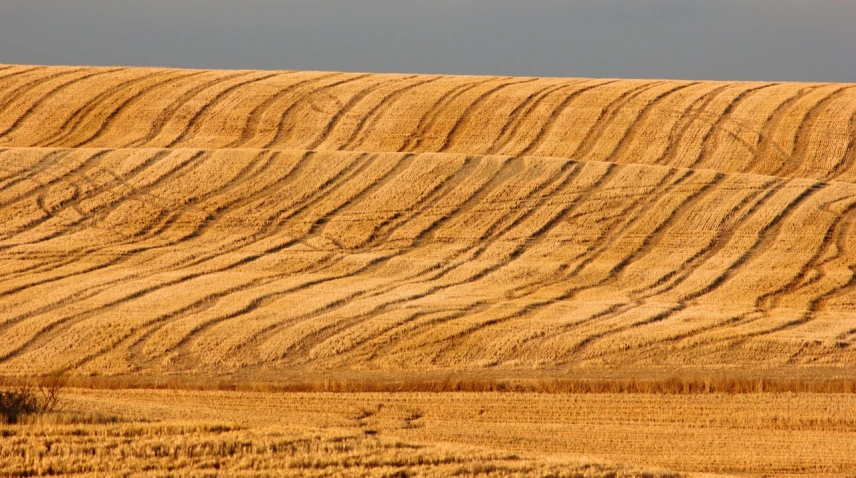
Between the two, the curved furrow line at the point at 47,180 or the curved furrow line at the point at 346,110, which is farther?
the curved furrow line at the point at 346,110

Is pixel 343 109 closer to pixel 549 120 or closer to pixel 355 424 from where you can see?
pixel 549 120

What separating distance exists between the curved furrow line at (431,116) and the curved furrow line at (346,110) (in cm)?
256

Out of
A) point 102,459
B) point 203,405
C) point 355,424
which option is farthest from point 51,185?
point 102,459

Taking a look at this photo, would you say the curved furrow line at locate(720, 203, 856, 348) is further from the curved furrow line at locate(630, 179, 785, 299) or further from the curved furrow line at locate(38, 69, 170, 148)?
the curved furrow line at locate(38, 69, 170, 148)

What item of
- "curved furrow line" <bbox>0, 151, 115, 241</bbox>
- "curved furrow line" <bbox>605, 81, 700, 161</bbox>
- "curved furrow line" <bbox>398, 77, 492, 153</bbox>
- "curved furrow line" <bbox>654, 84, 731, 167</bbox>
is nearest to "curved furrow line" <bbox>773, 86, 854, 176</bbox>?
"curved furrow line" <bbox>654, 84, 731, 167</bbox>

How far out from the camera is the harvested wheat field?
17.5 m

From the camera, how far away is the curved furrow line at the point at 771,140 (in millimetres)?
40156

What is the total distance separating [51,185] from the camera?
3456 centimetres

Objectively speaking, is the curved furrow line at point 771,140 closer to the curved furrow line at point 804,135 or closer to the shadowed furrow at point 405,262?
the curved furrow line at point 804,135

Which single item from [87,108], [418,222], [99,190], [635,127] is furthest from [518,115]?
[87,108]

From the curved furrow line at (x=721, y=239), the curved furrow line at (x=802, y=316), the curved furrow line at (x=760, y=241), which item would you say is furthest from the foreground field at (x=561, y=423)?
the curved furrow line at (x=721, y=239)

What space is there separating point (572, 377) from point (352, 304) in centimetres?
682

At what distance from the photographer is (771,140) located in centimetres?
4166

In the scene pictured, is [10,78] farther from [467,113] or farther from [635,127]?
[635,127]
